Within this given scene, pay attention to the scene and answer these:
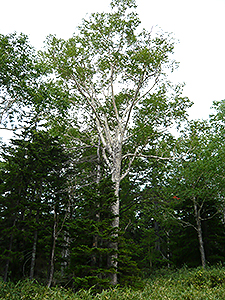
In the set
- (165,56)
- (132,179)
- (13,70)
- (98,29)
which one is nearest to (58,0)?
(98,29)

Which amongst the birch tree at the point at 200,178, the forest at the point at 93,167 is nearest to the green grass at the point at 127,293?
the forest at the point at 93,167

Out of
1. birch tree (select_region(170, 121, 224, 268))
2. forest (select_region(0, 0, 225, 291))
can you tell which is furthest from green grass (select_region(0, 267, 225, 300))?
birch tree (select_region(170, 121, 224, 268))

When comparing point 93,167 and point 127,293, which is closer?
point 127,293

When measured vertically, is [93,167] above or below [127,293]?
above

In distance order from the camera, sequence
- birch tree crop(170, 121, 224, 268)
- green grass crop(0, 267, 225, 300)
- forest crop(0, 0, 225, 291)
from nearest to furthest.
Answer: green grass crop(0, 267, 225, 300) → forest crop(0, 0, 225, 291) → birch tree crop(170, 121, 224, 268)

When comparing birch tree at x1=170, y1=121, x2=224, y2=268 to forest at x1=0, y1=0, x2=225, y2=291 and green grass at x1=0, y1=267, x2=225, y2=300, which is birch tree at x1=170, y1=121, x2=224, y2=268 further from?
A: green grass at x1=0, y1=267, x2=225, y2=300

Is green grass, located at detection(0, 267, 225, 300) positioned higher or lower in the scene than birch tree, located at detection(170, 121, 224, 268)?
lower

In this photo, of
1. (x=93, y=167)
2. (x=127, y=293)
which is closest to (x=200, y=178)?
(x=93, y=167)

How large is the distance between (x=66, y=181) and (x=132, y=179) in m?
6.13

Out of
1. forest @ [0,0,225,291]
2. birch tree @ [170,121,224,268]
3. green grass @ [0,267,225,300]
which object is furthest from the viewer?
birch tree @ [170,121,224,268]

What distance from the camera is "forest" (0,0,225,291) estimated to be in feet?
32.1

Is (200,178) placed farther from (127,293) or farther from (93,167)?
(127,293)

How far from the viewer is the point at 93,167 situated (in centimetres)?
1602

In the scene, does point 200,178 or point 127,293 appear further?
point 200,178
